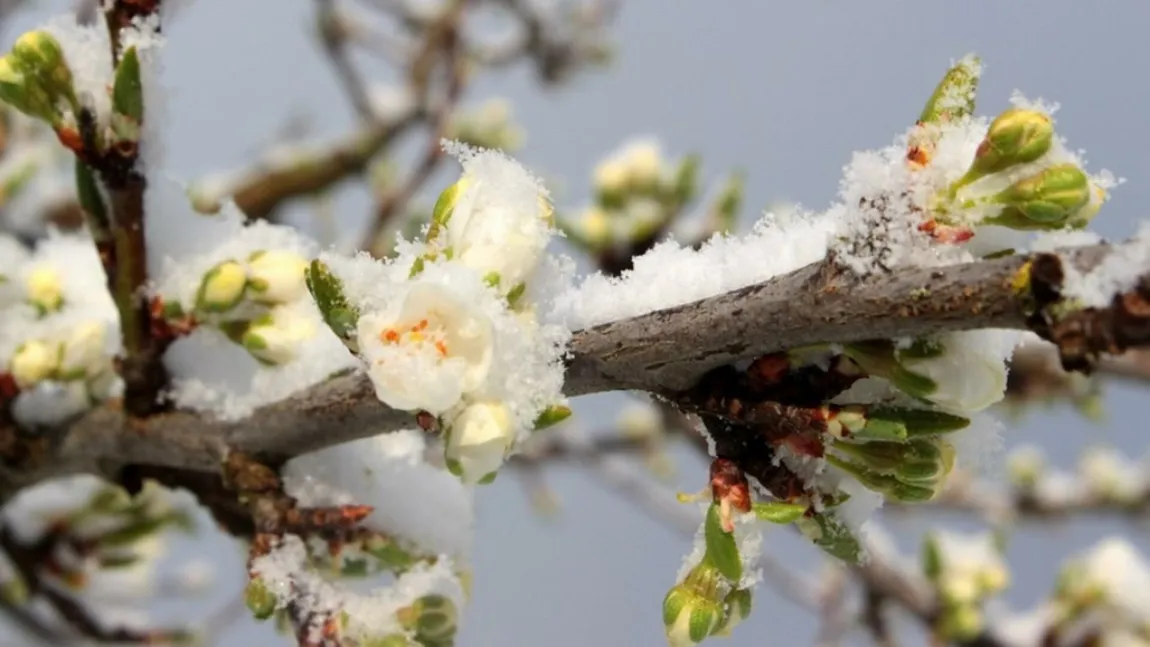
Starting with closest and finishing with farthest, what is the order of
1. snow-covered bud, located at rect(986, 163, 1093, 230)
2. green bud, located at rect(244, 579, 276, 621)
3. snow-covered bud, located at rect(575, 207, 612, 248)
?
snow-covered bud, located at rect(986, 163, 1093, 230) → green bud, located at rect(244, 579, 276, 621) → snow-covered bud, located at rect(575, 207, 612, 248)

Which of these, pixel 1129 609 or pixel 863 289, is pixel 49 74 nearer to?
pixel 863 289

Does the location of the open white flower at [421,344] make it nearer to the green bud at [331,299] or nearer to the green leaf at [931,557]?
the green bud at [331,299]

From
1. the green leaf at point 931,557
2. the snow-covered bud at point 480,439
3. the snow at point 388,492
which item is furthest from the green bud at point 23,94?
the green leaf at point 931,557

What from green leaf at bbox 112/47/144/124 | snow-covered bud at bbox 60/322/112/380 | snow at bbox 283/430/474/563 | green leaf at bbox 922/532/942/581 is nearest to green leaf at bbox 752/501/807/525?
snow at bbox 283/430/474/563

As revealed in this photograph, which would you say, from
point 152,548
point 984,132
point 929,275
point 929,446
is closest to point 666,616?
point 929,446

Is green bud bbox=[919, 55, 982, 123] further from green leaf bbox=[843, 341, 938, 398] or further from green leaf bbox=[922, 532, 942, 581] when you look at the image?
green leaf bbox=[922, 532, 942, 581]

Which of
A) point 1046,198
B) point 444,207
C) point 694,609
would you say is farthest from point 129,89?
point 1046,198

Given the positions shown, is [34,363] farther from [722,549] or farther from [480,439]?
[722,549]

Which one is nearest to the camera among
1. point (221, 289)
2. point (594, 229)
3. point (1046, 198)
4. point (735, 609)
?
point (1046, 198)
